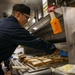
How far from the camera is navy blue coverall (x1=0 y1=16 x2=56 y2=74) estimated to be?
1.65 m

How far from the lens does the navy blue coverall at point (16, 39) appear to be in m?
1.65

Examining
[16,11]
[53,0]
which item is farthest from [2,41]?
[53,0]

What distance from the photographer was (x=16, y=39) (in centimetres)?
168

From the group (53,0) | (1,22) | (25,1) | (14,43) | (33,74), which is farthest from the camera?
(25,1)

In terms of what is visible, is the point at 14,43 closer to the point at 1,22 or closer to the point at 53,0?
the point at 1,22

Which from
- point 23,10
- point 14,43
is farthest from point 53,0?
point 14,43

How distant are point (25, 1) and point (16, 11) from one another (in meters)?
1.71

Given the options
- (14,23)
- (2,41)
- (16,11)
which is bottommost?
(2,41)

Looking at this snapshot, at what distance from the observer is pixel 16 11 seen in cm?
184

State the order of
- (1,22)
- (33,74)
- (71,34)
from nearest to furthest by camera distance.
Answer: (33,74) → (71,34) → (1,22)

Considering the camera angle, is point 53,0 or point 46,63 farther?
point 53,0

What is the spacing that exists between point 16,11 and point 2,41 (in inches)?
17.5

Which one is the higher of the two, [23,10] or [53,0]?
[53,0]

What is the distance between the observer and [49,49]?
1.62 metres
